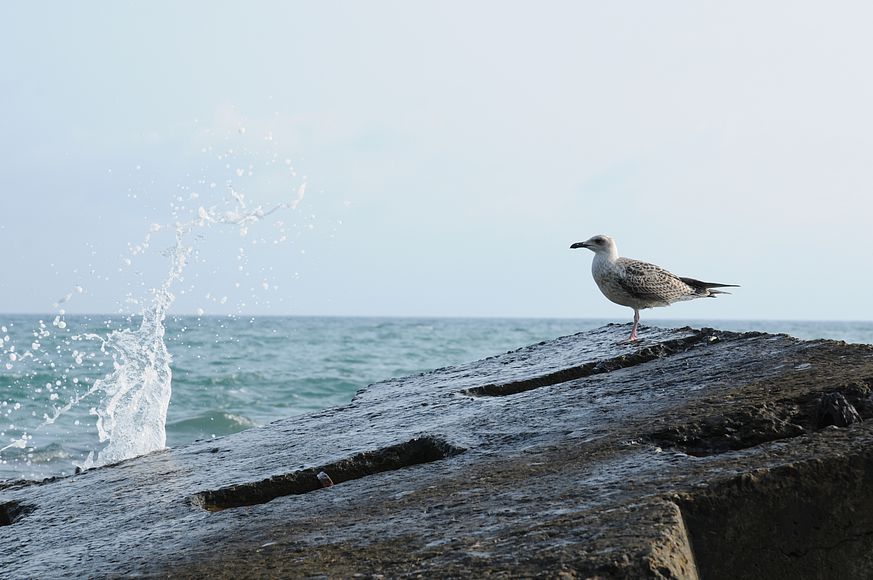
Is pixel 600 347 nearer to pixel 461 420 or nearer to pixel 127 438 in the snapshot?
pixel 461 420

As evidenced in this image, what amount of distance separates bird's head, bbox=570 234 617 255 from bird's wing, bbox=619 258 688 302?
17cm

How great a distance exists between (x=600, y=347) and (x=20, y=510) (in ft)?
9.15

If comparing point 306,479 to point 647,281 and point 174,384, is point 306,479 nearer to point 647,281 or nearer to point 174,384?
point 647,281

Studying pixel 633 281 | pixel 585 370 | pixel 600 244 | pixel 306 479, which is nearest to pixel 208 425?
pixel 600 244

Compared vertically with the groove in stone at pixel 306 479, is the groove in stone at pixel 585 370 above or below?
above

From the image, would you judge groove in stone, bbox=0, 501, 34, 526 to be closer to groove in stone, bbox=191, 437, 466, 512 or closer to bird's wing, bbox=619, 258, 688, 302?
groove in stone, bbox=191, 437, 466, 512

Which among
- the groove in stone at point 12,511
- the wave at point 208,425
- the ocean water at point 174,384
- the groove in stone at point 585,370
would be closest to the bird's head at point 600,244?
the groove in stone at point 585,370

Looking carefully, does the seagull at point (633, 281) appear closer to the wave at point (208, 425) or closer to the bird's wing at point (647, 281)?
the bird's wing at point (647, 281)

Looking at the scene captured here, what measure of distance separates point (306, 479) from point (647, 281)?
13.0 feet

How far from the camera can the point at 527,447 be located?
3020 mm

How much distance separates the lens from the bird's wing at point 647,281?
264 inches

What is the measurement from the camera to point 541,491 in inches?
98.4

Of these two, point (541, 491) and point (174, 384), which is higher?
point (541, 491)

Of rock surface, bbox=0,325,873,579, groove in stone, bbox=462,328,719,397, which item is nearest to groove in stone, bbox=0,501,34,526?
rock surface, bbox=0,325,873,579
